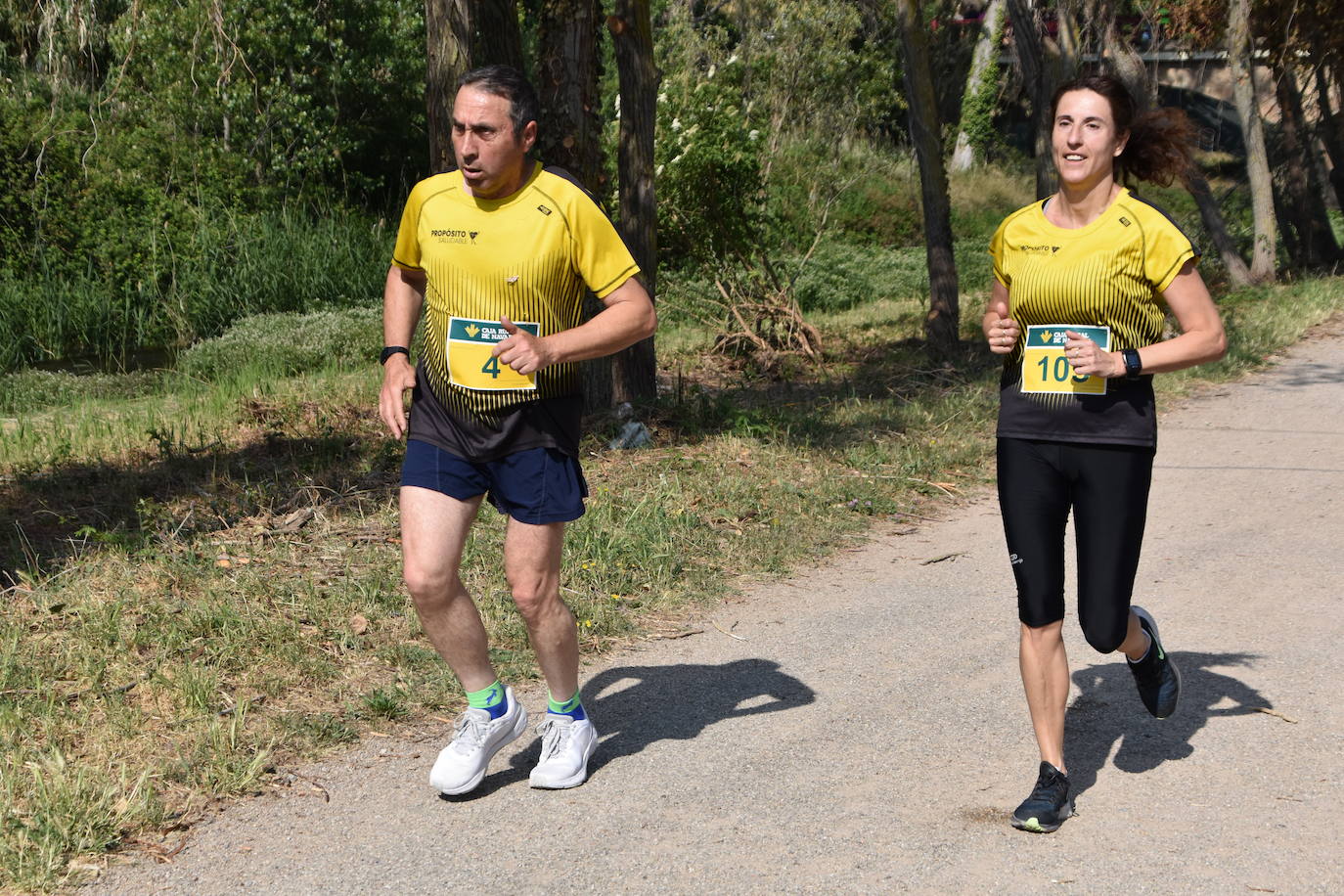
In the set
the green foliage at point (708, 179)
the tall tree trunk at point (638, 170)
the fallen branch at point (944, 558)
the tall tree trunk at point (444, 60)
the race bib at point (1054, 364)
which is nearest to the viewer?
the race bib at point (1054, 364)

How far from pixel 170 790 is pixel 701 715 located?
175 centimetres

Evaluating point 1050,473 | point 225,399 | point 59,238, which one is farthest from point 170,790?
point 59,238

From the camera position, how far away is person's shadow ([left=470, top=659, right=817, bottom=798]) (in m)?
4.64

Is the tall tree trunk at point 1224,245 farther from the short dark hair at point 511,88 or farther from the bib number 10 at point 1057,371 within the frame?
the short dark hair at point 511,88

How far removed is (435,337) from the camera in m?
4.07

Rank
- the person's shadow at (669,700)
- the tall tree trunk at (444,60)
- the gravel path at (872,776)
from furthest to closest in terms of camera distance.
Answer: the tall tree trunk at (444,60) < the person's shadow at (669,700) < the gravel path at (872,776)

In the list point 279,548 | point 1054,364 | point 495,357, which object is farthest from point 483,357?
point 279,548

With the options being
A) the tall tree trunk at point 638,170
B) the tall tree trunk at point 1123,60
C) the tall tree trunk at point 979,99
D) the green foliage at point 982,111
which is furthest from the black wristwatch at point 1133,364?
the green foliage at point 982,111

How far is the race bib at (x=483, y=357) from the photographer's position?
13.0 feet

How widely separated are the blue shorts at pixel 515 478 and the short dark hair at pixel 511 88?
0.91 metres

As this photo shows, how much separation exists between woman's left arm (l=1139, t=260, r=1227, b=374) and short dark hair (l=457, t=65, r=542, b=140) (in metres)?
1.80

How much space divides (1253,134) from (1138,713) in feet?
53.7

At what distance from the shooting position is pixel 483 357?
13.1 feet

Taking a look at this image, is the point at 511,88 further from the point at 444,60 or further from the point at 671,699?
the point at 444,60
